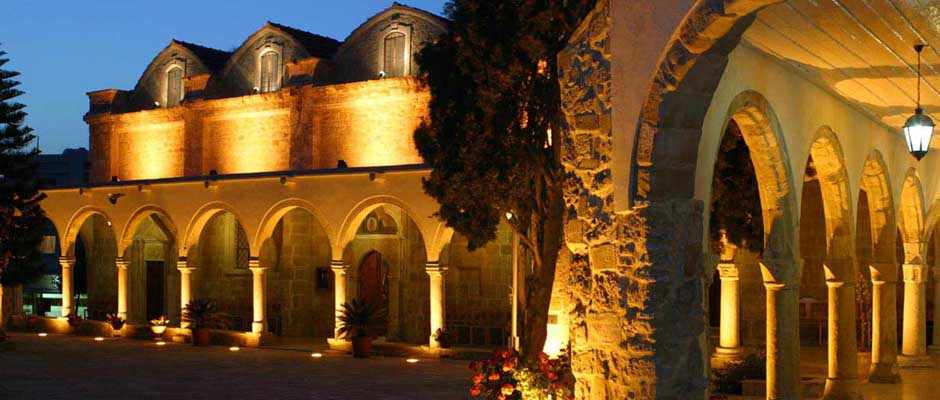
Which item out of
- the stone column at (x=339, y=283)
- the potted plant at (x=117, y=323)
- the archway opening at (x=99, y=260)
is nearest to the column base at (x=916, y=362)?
the stone column at (x=339, y=283)

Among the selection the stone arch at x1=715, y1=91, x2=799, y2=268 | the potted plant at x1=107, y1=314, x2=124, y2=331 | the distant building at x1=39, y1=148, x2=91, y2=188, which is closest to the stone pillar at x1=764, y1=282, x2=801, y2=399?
the stone arch at x1=715, y1=91, x2=799, y2=268

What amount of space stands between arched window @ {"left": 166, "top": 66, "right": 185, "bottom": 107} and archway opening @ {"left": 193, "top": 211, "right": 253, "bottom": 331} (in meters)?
3.95

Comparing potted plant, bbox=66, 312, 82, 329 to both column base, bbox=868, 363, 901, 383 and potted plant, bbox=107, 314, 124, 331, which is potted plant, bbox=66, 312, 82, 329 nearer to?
potted plant, bbox=107, 314, 124, 331

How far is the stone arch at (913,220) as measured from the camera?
568 inches

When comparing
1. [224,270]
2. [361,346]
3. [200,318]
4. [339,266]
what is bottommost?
[361,346]

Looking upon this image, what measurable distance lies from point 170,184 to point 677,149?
17.7m

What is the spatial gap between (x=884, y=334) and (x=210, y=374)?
9.84 metres

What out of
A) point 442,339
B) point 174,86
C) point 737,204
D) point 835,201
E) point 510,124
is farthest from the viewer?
point 174,86

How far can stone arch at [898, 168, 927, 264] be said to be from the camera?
1443cm

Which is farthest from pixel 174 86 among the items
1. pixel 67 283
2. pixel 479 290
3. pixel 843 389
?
pixel 843 389

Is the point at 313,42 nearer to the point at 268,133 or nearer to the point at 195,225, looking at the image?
the point at 268,133

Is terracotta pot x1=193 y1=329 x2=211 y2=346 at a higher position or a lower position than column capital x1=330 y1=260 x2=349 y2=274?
lower

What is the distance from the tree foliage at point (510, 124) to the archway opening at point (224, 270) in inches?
487

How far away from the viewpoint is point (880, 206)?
1256 cm
